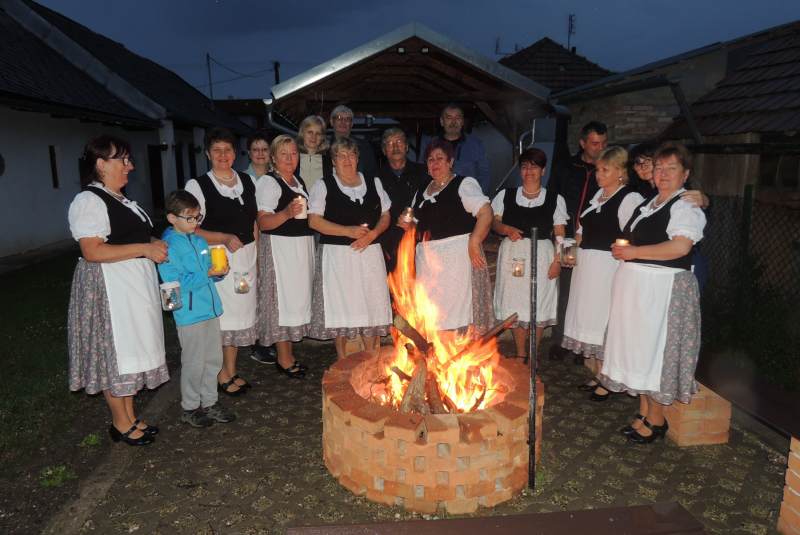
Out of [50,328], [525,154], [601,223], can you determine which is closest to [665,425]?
[601,223]

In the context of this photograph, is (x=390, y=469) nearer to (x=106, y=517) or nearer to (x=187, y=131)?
(x=106, y=517)

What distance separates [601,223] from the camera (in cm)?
440

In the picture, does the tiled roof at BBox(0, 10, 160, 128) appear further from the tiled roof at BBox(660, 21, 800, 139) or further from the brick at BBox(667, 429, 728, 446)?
the tiled roof at BBox(660, 21, 800, 139)

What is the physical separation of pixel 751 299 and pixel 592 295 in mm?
3401

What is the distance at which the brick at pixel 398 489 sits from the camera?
10.2 ft

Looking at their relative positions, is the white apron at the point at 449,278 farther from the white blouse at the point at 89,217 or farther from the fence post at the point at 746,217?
the fence post at the point at 746,217

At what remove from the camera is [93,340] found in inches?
142

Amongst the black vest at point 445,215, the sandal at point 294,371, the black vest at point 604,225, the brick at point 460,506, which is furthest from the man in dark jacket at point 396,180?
the brick at point 460,506

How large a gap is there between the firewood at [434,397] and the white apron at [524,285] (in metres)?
1.72

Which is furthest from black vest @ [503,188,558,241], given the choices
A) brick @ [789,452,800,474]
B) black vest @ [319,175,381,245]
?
brick @ [789,452,800,474]

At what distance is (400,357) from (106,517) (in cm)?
214

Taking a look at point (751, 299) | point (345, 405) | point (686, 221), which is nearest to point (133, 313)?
point (345, 405)

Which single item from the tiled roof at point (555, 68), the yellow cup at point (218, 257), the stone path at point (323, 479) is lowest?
the stone path at point (323, 479)

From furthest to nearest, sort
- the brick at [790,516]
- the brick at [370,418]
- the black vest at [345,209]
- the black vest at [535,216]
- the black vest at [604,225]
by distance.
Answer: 1. the black vest at [535,216]
2. the black vest at [345,209]
3. the black vest at [604,225]
4. the brick at [370,418]
5. the brick at [790,516]
